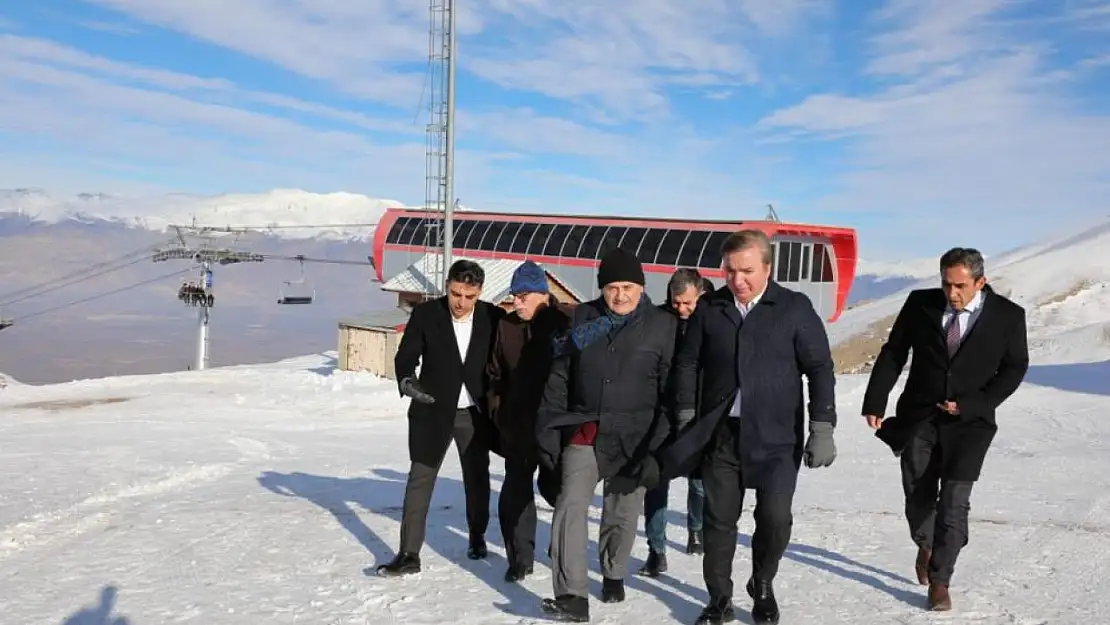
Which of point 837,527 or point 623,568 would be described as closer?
point 623,568

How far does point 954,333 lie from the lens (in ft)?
17.7

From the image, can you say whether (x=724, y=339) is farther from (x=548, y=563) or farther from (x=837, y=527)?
(x=837, y=527)

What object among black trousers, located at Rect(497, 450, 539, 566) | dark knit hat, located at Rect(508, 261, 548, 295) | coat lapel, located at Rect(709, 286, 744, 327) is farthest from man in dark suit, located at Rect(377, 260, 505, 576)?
coat lapel, located at Rect(709, 286, 744, 327)

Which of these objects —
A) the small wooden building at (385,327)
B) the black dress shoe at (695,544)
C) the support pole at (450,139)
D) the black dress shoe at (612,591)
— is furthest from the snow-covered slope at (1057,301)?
the black dress shoe at (612,591)

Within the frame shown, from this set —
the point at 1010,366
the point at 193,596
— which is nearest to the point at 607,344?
the point at 1010,366

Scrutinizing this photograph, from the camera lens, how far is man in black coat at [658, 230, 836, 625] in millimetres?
4770

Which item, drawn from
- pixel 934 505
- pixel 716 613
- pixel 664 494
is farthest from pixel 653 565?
pixel 934 505

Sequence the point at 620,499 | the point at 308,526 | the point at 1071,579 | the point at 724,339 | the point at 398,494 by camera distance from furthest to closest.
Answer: the point at 398,494
the point at 308,526
the point at 1071,579
the point at 620,499
the point at 724,339

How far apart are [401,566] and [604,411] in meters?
1.84

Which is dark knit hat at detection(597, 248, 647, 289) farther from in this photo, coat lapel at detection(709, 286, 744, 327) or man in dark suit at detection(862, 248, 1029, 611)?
man in dark suit at detection(862, 248, 1029, 611)

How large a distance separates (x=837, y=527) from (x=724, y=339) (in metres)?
3.35

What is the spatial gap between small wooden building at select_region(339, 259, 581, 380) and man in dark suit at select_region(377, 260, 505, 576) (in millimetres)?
16209

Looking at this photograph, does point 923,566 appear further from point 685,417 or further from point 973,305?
point 685,417

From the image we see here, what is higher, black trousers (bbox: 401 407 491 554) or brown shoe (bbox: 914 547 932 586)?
black trousers (bbox: 401 407 491 554)
